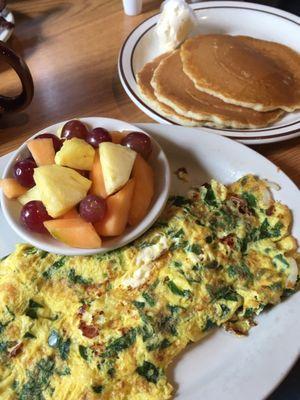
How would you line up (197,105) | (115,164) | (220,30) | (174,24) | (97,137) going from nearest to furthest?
(115,164) < (97,137) < (197,105) < (174,24) < (220,30)

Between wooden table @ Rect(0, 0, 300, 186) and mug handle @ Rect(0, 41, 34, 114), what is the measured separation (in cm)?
13

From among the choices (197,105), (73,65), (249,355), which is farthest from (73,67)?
(249,355)

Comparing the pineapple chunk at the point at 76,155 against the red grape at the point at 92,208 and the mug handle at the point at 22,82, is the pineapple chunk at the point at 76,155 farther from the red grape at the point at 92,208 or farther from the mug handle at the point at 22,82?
the mug handle at the point at 22,82

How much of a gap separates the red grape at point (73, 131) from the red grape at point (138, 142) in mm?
131

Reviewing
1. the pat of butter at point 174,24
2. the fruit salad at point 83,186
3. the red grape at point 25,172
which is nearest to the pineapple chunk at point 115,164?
the fruit salad at point 83,186

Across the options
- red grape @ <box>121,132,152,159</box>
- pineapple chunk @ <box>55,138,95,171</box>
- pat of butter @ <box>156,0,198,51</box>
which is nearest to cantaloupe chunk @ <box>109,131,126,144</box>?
red grape @ <box>121,132,152,159</box>

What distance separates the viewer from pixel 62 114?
1772 millimetres

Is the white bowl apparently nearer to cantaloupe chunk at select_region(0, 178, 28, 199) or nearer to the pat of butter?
cantaloupe chunk at select_region(0, 178, 28, 199)

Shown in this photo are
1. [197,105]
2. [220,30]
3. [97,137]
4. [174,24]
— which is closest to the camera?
[97,137]

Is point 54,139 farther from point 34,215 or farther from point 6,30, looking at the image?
point 6,30

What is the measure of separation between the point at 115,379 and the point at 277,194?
726 millimetres

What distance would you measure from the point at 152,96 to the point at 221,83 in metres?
0.27

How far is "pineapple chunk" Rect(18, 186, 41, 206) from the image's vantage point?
1222 mm

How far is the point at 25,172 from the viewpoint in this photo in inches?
48.6
